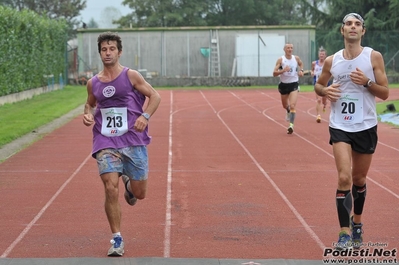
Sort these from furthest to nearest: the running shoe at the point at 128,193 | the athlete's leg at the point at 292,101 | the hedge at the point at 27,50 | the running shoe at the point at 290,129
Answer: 1. the hedge at the point at 27,50
2. the athlete's leg at the point at 292,101
3. the running shoe at the point at 290,129
4. the running shoe at the point at 128,193

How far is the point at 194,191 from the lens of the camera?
1098cm

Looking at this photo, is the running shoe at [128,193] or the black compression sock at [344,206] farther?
the running shoe at [128,193]

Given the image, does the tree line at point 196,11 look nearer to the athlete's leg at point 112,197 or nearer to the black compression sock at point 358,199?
the black compression sock at point 358,199

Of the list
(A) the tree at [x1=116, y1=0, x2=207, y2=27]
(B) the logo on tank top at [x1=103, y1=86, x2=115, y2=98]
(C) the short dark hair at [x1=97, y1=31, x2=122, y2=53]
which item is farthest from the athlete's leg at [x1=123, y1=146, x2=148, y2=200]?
(A) the tree at [x1=116, y1=0, x2=207, y2=27]

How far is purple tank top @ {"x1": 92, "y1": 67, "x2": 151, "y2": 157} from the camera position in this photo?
750 centimetres

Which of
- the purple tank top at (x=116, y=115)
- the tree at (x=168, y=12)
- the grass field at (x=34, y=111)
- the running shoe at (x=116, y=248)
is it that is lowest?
the grass field at (x=34, y=111)

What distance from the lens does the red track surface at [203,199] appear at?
7.85 m

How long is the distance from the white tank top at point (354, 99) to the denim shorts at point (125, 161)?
1819mm

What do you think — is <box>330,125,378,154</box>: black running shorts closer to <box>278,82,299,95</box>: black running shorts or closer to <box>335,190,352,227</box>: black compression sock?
<box>335,190,352,227</box>: black compression sock

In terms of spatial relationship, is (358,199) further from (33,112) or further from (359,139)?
(33,112)

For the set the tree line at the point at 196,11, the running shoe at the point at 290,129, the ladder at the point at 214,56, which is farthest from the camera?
the tree line at the point at 196,11

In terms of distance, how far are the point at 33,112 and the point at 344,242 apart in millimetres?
18684

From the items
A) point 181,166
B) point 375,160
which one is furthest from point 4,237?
point 375,160

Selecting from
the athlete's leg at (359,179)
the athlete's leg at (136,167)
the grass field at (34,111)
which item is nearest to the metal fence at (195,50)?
the grass field at (34,111)
